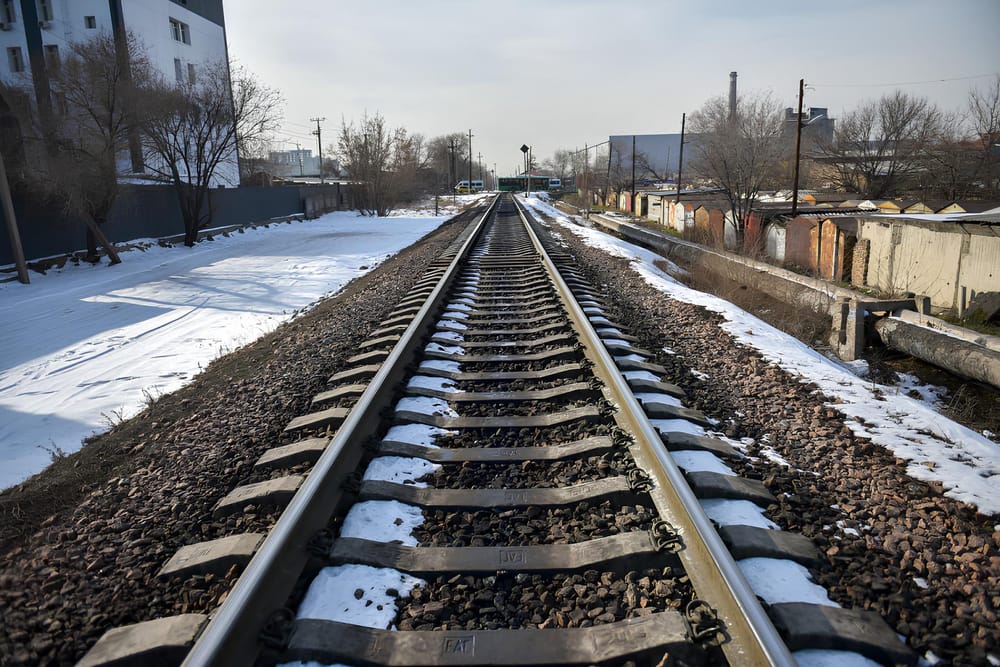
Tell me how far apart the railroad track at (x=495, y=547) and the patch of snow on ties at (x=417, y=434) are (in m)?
0.02

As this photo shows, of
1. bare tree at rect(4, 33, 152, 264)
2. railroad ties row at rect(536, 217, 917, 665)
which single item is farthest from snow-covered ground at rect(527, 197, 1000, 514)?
bare tree at rect(4, 33, 152, 264)

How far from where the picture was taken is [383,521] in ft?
10.4

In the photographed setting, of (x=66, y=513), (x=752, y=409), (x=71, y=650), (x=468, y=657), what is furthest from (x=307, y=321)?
(x=468, y=657)

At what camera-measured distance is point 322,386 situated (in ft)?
17.9

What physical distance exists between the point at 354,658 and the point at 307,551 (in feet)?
2.24

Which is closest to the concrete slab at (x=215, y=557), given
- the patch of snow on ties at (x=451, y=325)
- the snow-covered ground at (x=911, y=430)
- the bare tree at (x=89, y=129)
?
the snow-covered ground at (x=911, y=430)

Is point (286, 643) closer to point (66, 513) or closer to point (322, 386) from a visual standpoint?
point (66, 513)

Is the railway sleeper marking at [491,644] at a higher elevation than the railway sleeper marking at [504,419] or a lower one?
lower

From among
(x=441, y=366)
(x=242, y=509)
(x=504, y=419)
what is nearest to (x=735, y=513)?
(x=504, y=419)

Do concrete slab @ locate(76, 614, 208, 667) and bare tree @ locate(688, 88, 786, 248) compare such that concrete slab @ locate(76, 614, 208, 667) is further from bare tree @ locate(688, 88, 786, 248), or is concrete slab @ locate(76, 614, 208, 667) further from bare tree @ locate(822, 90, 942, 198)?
bare tree @ locate(822, 90, 942, 198)

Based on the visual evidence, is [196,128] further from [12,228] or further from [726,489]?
[726,489]

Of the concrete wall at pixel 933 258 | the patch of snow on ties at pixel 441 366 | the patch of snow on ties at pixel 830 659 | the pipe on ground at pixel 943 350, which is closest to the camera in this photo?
the patch of snow on ties at pixel 830 659

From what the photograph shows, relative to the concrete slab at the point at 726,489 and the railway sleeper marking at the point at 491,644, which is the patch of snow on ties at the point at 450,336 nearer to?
the concrete slab at the point at 726,489

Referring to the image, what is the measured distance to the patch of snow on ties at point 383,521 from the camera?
3.05 meters
